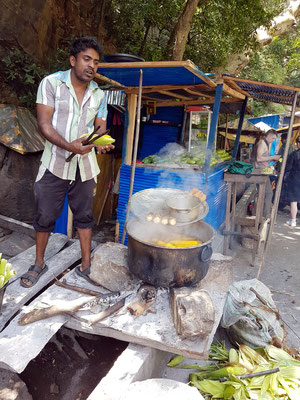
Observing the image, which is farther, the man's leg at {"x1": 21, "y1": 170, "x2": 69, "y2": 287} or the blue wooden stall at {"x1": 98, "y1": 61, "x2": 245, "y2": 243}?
the blue wooden stall at {"x1": 98, "y1": 61, "x2": 245, "y2": 243}

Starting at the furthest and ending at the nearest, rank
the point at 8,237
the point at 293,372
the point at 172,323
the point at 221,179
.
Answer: the point at 221,179 < the point at 8,237 < the point at 172,323 < the point at 293,372

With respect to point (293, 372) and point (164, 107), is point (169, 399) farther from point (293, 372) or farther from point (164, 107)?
point (164, 107)

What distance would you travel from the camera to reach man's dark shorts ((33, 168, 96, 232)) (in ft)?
10.3

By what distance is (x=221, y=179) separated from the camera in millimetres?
6332

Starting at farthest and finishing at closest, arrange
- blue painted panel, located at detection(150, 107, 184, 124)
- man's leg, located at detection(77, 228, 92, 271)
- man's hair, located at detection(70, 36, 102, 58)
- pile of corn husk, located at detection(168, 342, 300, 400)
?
1. blue painted panel, located at detection(150, 107, 184, 124)
2. man's leg, located at detection(77, 228, 92, 271)
3. man's hair, located at detection(70, 36, 102, 58)
4. pile of corn husk, located at detection(168, 342, 300, 400)

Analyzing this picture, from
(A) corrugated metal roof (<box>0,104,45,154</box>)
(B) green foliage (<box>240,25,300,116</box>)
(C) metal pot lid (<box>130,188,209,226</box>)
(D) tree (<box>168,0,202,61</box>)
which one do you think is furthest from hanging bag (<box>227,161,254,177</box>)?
(B) green foliage (<box>240,25,300,116</box>)

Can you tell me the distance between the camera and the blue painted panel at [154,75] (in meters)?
4.03

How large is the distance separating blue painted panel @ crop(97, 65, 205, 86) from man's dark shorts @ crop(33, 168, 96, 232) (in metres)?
1.79

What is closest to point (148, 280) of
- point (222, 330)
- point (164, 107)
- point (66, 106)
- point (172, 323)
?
point (172, 323)

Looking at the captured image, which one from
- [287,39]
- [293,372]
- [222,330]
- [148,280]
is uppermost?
[287,39]

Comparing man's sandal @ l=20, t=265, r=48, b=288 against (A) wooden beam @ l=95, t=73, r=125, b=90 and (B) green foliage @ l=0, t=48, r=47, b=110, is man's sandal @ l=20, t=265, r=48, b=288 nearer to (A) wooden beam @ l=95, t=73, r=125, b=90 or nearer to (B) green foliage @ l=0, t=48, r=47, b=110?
(A) wooden beam @ l=95, t=73, r=125, b=90

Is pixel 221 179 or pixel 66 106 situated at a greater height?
pixel 66 106

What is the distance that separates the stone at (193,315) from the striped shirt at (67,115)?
5.42ft

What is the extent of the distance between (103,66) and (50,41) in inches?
237
